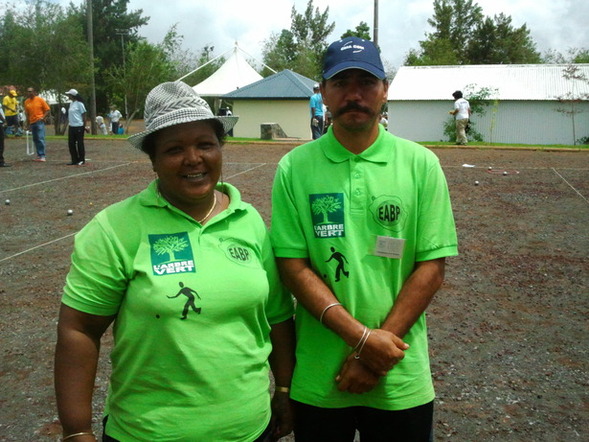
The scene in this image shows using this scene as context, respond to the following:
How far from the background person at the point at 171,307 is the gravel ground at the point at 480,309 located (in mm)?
1872

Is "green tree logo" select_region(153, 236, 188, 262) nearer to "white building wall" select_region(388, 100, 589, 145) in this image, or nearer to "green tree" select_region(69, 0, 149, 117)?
"white building wall" select_region(388, 100, 589, 145)

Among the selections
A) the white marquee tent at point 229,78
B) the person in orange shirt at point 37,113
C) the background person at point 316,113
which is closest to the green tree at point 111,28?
the white marquee tent at point 229,78

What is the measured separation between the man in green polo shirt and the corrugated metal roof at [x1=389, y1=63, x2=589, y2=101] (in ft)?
110

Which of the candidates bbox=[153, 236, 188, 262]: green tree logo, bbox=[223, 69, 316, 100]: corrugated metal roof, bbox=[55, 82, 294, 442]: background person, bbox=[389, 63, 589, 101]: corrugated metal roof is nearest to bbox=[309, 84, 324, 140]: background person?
bbox=[223, 69, 316, 100]: corrugated metal roof

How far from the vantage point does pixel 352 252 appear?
2.21 meters

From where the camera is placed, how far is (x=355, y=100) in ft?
7.47

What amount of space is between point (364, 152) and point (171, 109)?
695 millimetres

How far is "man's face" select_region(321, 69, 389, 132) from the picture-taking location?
2.28 meters

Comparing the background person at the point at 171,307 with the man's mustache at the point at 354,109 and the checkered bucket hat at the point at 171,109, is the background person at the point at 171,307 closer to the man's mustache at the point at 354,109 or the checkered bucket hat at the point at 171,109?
the checkered bucket hat at the point at 171,109

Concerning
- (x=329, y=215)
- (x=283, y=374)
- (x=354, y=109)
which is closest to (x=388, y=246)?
(x=329, y=215)

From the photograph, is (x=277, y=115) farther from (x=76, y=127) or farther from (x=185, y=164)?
(x=185, y=164)

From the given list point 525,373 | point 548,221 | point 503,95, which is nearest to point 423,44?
point 503,95

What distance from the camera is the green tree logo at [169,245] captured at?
1976mm

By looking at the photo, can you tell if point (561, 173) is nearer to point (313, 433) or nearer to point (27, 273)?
point (27, 273)
